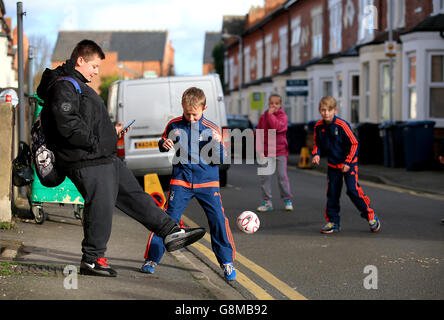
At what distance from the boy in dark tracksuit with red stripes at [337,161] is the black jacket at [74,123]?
388cm

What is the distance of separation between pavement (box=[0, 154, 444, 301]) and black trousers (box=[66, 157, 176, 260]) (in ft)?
1.14

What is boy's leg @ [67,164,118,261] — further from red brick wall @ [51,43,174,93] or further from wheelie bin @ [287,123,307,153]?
red brick wall @ [51,43,174,93]

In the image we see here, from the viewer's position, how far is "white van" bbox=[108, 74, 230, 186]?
15.1 m

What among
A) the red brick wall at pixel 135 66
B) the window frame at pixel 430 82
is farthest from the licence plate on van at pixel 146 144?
the red brick wall at pixel 135 66

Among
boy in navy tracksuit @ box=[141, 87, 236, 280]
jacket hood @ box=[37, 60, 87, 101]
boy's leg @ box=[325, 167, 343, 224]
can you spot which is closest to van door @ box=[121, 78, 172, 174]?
boy's leg @ box=[325, 167, 343, 224]

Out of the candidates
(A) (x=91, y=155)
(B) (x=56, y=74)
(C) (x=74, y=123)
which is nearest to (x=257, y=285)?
(A) (x=91, y=155)

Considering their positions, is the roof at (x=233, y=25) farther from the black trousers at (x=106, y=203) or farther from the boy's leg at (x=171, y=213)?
the black trousers at (x=106, y=203)

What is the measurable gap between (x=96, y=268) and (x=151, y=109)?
9.14 meters

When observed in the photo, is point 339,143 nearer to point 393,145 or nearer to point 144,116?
point 144,116

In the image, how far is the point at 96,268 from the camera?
6250mm

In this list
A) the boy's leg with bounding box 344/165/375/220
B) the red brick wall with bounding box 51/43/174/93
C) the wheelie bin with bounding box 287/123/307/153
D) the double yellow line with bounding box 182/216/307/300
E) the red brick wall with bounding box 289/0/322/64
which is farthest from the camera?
the red brick wall with bounding box 51/43/174/93

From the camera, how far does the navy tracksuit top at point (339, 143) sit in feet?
30.6
